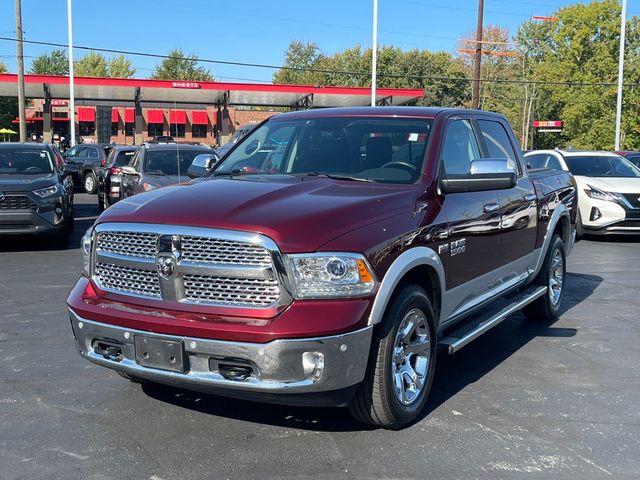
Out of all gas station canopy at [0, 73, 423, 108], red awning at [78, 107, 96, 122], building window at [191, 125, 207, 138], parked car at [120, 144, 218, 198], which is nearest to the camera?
parked car at [120, 144, 218, 198]

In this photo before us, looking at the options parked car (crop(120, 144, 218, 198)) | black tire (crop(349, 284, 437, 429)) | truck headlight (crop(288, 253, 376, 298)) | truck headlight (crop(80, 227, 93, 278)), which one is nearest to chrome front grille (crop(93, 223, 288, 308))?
truck headlight (crop(288, 253, 376, 298))

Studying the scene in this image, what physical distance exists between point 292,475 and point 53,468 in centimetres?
126

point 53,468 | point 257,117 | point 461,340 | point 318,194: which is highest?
point 257,117

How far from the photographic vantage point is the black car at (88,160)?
23938 mm

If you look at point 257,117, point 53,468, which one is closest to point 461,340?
point 53,468

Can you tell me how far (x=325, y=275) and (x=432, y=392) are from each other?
1.71 m

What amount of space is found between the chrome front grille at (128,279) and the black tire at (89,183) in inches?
813

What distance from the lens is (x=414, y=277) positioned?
4383 mm

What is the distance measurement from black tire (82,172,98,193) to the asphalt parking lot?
1855 cm

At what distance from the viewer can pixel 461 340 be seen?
4738 mm

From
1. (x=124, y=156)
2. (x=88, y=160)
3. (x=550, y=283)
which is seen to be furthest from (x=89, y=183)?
(x=550, y=283)

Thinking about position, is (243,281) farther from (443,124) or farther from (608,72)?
(608,72)

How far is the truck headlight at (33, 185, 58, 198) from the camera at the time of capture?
11.2 metres

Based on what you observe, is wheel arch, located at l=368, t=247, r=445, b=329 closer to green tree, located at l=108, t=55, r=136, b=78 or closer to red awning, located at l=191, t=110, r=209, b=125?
red awning, located at l=191, t=110, r=209, b=125
